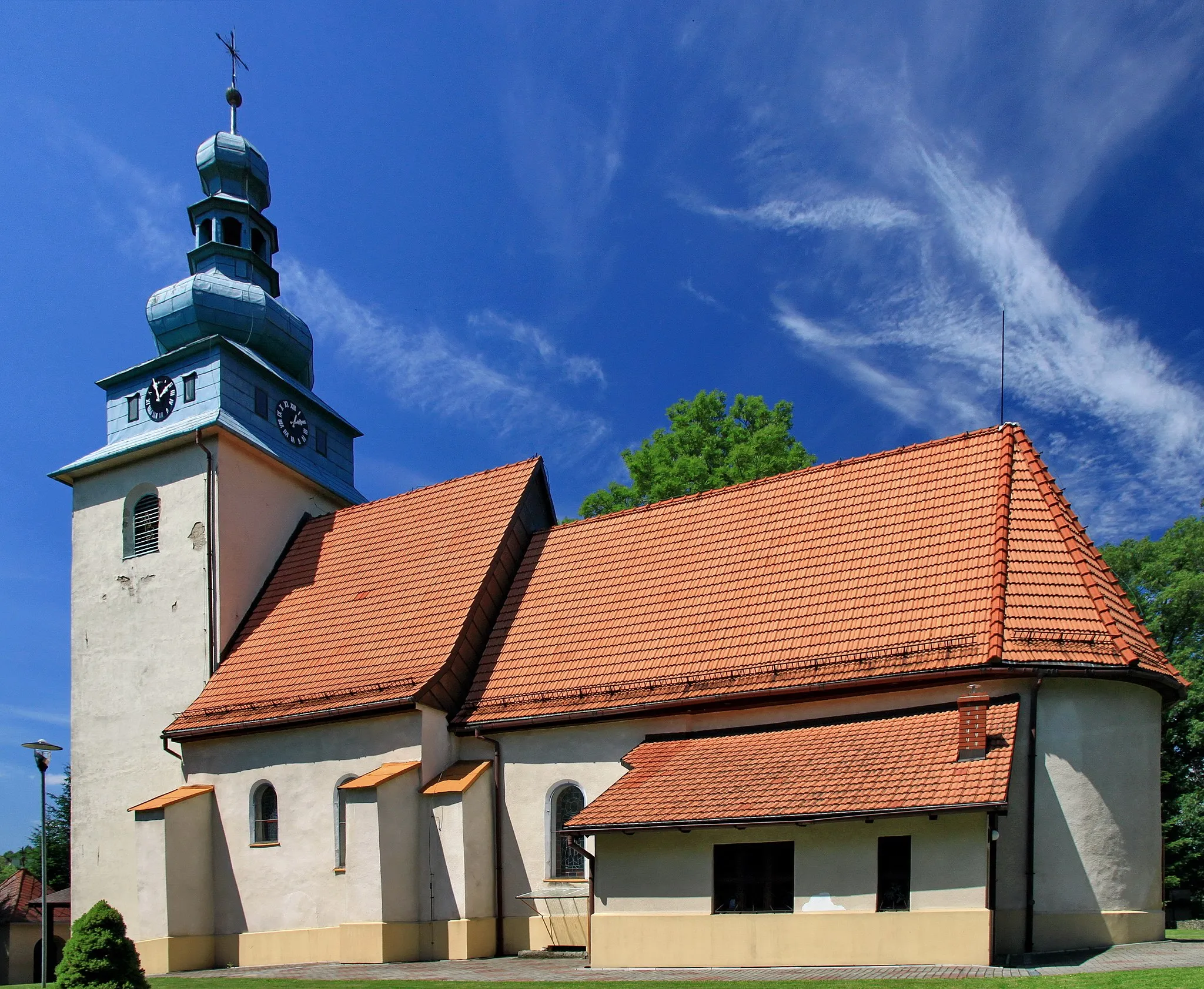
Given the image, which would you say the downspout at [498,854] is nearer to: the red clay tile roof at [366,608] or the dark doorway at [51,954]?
the red clay tile roof at [366,608]

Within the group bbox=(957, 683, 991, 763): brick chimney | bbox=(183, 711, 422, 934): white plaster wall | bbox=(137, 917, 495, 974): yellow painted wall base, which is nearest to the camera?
bbox=(957, 683, 991, 763): brick chimney

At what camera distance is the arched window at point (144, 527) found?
23781mm

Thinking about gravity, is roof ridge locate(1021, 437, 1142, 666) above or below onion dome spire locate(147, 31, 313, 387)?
below

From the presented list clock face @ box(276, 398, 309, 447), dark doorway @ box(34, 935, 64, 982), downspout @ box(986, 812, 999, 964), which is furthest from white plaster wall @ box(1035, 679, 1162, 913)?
dark doorway @ box(34, 935, 64, 982)

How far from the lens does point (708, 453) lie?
94.4 ft

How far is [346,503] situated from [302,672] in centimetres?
693

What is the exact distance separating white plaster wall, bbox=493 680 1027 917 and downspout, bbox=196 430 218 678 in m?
6.36

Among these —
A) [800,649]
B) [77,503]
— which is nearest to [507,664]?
[800,649]

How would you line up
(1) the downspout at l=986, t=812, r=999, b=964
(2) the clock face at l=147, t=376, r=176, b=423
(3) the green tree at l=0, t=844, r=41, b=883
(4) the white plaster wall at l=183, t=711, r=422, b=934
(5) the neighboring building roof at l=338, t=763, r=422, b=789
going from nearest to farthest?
(1) the downspout at l=986, t=812, r=999, b=964, (5) the neighboring building roof at l=338, t=763, r=422, b=789, (4) the white plaster wall at l=183, t=711, r=422, b=934, (2) the clock face at l=147, t=376, r=176, b=423, (3) the green tree at l=0, t=844, r=41, b=883

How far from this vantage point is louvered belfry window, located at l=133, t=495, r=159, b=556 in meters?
23.8

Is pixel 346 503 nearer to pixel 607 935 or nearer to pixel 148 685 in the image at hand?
pixel 148 685

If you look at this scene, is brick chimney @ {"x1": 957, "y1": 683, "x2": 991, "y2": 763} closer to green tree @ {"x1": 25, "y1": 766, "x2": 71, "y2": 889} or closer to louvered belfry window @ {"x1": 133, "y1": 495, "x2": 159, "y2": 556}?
louvered belfry window @ {"x1": 133, "y1": 495, "x2": 159, "y2": 556}

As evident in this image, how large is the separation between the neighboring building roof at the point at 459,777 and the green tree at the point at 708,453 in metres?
10.6

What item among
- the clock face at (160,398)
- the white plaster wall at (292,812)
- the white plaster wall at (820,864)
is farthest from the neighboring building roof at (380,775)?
the clock face at (160,398)
